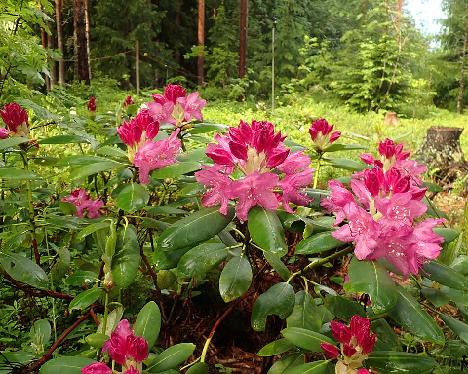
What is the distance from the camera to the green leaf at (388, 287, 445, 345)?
0.86m

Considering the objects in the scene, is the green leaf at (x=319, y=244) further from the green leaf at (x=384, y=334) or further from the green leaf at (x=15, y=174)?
the green leaf at (x=15, y=174)

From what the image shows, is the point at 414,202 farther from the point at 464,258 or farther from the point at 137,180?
the point at 137,180

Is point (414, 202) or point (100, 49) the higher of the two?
point (100, 49)

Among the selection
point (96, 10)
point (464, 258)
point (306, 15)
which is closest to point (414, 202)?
point (464, 258)

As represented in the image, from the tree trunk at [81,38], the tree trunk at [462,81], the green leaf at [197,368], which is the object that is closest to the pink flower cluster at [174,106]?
the green leaf at [197,368]

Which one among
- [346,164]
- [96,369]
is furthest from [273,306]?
[346,164]

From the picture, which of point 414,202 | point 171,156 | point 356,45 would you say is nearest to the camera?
point 414,202

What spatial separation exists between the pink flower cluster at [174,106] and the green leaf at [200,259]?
0.55 metres

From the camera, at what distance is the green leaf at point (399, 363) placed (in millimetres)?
882

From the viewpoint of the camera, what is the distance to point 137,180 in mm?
1188

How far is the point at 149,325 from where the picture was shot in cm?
96

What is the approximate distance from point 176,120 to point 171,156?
1.23 feet

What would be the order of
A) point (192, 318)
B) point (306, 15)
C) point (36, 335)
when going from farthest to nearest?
point (306, 15) < point (192, 318) < point (36, 335)

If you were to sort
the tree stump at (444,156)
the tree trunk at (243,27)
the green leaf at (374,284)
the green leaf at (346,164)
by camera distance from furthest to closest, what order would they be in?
the tree trunk at (243,27), the tree stump at (444,156), the green leaf at (346,164), the green leaf at (374,284)
